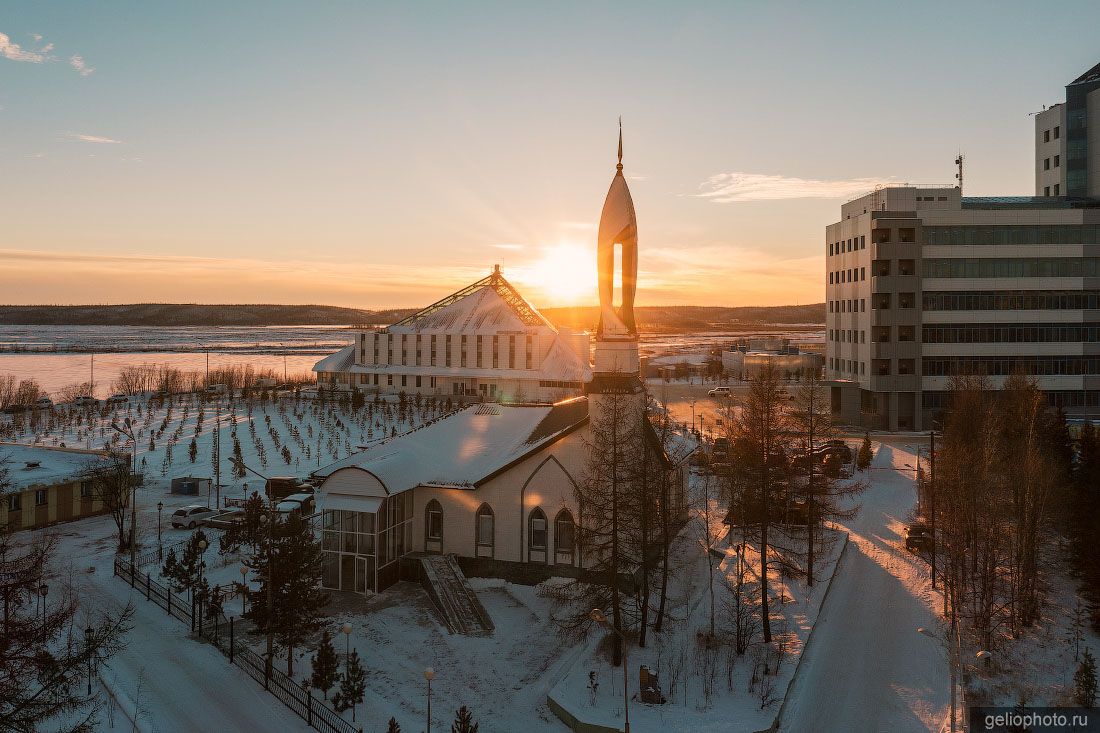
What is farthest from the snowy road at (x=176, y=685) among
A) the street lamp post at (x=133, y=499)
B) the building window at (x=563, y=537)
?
the building window at (x=563, y=537)

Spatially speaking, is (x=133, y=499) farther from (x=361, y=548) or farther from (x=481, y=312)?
(x=481, y=312)

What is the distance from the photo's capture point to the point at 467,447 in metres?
31.4

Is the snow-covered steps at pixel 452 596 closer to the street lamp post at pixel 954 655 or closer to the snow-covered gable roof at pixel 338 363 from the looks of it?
the street lamp post at pixel 954 655

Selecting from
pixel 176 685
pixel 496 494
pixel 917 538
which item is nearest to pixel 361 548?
pixel 496 494

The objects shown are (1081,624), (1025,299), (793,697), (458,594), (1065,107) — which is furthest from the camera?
(1065,107)

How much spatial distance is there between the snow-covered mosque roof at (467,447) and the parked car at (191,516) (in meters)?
10.5

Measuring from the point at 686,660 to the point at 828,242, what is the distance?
6072 centimetres

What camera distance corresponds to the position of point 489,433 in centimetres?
3244

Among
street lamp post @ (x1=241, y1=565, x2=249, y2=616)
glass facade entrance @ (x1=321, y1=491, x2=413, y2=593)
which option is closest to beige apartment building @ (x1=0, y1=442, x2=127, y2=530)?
street lamp post @ (x1=241, y1=565, x2=249, y2=616)

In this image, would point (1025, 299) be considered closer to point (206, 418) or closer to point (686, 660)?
point (686, 660)

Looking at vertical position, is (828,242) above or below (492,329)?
above

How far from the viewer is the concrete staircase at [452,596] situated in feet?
80.2

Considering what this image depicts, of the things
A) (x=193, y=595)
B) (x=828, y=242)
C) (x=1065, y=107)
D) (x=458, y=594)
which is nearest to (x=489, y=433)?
(x=458, y=594)

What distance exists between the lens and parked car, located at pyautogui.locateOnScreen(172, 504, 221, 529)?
115ft
